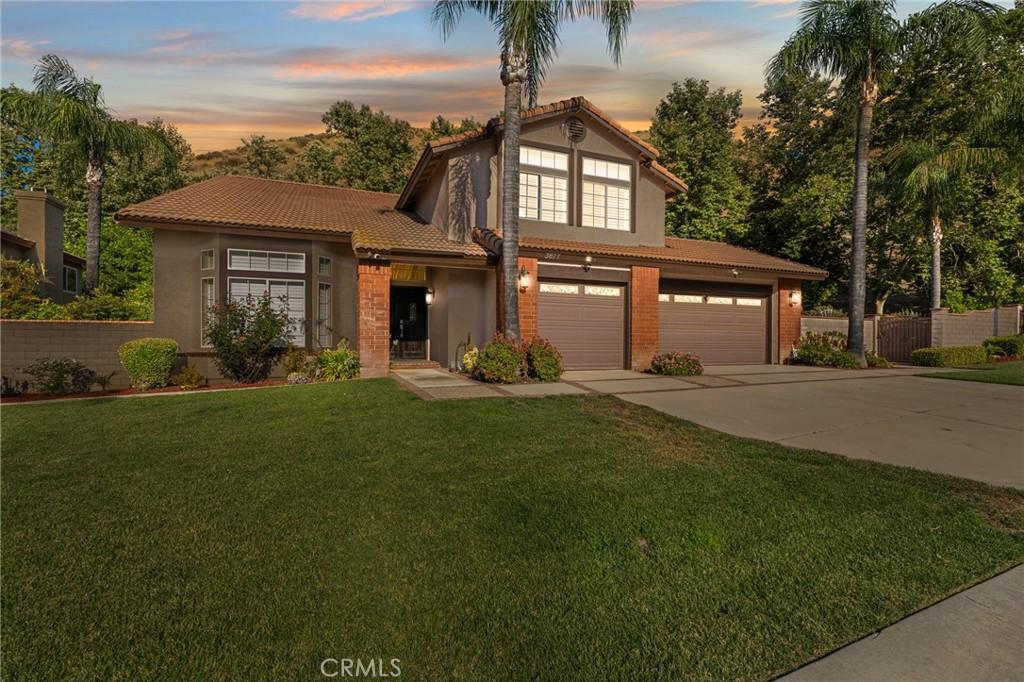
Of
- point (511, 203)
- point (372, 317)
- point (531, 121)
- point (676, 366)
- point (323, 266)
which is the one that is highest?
point (531, 121)

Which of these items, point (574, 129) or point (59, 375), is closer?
point (59, 375)

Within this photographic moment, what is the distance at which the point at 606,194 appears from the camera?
14.0 metres

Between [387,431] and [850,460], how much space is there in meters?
5.58

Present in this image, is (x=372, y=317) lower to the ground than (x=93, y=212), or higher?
lower

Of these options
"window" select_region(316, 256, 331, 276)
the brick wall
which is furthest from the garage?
the brick wall

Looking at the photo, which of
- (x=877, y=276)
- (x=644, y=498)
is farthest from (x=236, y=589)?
(x=877, y=276)

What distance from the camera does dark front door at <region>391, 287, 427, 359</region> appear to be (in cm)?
1603

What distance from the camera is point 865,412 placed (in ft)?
25.0

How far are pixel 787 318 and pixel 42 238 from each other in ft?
89.1

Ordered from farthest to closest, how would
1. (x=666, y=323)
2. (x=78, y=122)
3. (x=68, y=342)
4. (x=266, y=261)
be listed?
(x=666, y=323), (x=78, y=122), (x=266, y=261), (x=68, y=342)

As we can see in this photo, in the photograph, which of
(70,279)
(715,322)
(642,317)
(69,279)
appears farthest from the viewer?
(70,279)

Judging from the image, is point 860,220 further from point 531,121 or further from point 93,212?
point 93,212

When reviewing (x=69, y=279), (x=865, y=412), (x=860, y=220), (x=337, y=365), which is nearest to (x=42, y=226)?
(x=69, y=279)

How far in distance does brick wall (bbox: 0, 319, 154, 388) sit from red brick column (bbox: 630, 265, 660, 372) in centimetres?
1260
